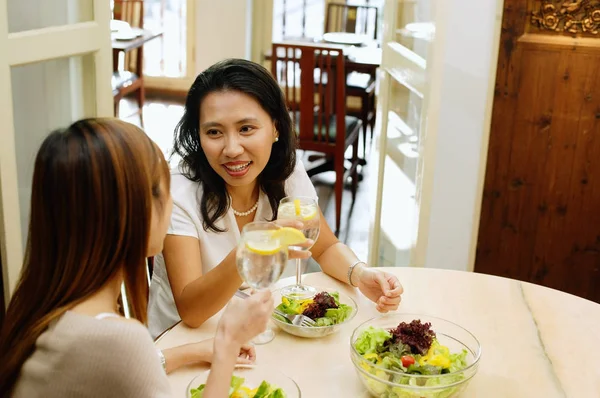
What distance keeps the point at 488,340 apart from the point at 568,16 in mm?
1609

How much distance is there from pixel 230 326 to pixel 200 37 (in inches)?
218

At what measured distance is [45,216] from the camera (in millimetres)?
1077

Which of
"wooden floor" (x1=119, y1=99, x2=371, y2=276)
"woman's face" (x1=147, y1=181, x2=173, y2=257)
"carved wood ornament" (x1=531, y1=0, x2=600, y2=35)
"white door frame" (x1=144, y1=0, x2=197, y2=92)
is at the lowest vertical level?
"wooden floor" (x1=119, y1=99, x2=371, y2=276)

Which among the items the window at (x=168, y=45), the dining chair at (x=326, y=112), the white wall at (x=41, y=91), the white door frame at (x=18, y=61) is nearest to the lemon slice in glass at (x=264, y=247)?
the white door frame at (x=18, y=61)

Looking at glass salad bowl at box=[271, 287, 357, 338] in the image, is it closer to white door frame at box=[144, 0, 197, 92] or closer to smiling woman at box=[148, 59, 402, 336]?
smiling woman at box=[148, 59, 402, 336]

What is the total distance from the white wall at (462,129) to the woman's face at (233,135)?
0.99 metres

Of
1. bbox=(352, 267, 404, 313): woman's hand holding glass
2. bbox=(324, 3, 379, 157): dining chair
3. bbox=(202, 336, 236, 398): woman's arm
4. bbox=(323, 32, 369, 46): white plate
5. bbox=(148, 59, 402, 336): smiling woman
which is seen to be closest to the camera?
bbox=(202, 336, 236, 398): woman's arm

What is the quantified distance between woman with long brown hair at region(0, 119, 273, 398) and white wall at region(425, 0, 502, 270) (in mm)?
1692

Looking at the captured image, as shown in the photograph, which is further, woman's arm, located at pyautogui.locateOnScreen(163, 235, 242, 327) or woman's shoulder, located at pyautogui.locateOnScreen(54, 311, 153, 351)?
woman's arm, located at pyautogui.locateOnScreen(163, 235, 242, 327)

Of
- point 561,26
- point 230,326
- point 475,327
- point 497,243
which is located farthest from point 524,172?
point 230,326

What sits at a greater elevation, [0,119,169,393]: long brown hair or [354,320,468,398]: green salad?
[0,119,169,393]: long brown hair

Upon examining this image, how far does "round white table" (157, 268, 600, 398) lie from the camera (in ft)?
4.49

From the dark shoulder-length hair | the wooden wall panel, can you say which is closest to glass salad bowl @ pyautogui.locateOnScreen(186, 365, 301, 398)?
the dark shoulder-length hair

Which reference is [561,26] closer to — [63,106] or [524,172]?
[524,172]
